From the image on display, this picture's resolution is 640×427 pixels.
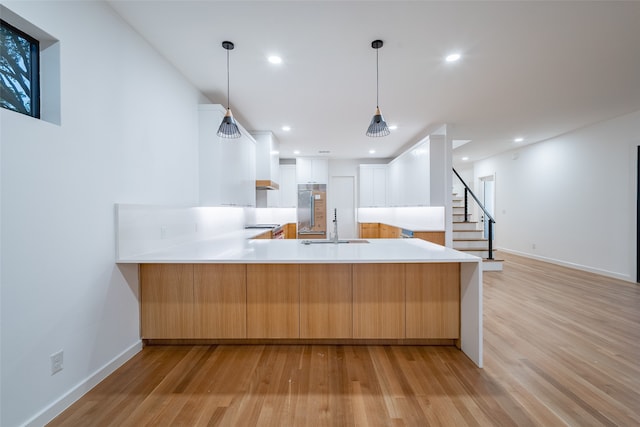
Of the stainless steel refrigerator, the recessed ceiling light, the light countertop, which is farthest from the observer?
the stainless steel refrigerator

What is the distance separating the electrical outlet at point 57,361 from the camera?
1.56 meters

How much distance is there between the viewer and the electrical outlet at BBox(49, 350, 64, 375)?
1.56 metres

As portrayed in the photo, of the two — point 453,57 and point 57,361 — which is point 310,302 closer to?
point 57,361

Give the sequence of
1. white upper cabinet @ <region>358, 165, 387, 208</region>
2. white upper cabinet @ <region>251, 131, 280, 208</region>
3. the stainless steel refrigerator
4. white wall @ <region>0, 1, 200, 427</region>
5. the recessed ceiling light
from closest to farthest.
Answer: white wall @ <region>0, 1, 200, 427</region> → the recessed ceiling light → white upper cabinet @ <region>251, 131, 280, 208</region> → the stainless steel refrigerator → white upper cabinet @ <region>358, 165, 387, 208</region>

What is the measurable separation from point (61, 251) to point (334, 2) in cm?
234

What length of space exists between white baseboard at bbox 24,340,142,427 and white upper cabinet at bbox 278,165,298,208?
5319mm

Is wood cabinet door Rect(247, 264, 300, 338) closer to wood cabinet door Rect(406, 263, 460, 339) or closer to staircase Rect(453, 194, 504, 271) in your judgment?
wood cabinet door Rect(406, 263, 460, 339)

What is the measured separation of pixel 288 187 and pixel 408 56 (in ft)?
16.9

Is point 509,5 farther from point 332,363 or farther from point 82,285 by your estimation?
point 82,285

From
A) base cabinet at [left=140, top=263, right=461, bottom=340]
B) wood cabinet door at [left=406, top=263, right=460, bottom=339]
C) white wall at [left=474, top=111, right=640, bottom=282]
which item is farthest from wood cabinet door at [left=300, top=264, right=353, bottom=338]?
white wall at [left=474, top=111, right=640, bottom=282]

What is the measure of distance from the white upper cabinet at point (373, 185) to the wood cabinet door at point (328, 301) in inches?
213

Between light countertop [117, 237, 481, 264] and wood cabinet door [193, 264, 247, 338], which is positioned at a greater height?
light countertop [117, 237, 481, 264]

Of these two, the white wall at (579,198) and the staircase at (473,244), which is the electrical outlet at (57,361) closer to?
the staircase at (473,244)

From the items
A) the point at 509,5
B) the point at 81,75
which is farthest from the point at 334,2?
the point at 81,75
